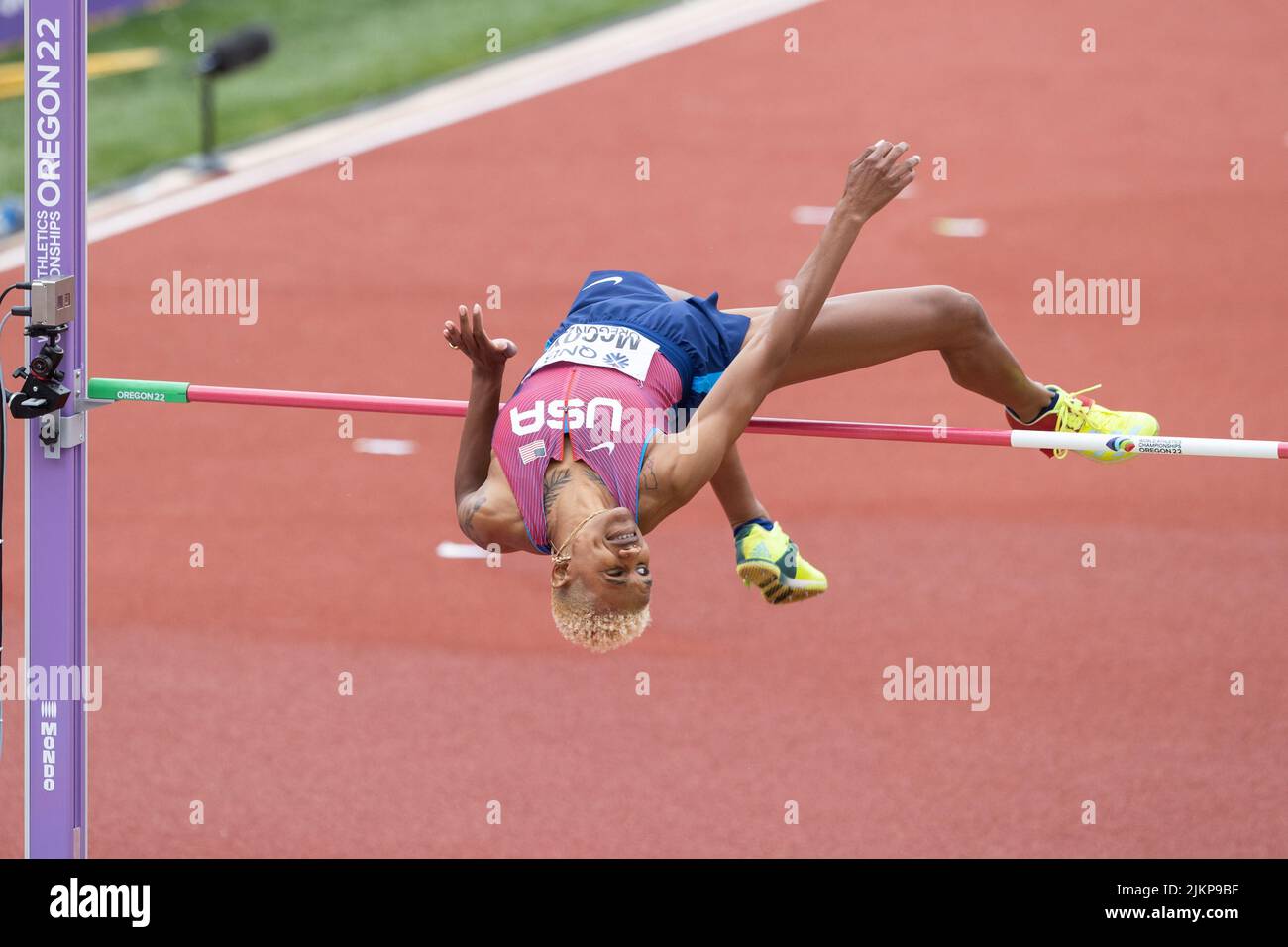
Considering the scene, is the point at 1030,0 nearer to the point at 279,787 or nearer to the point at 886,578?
the point at 886,578

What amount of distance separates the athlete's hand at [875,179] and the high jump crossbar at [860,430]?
21.9 inches

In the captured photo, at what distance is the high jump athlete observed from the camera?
4.04m

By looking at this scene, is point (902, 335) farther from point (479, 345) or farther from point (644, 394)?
point (479, 345)

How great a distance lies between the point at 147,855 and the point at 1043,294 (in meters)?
6.31

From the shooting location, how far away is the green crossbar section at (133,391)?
179 inches

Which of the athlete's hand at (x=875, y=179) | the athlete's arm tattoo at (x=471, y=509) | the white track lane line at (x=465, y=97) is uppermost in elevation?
the white track lane line at (x=465, y=97)

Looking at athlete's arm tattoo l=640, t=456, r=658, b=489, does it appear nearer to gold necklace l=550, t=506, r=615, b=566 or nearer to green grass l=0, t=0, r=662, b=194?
gold necklace l=550, t=506, r=615, b=566

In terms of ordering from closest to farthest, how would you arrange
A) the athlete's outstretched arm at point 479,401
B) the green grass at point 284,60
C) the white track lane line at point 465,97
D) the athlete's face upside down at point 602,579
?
the athlete's face upside down at point 602,579, the athlete's outstretched arm at point 479,401, the white track lane line at point 465,97, the green grass at point 284,60

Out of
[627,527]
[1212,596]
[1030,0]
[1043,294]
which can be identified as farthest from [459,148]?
[627,527]

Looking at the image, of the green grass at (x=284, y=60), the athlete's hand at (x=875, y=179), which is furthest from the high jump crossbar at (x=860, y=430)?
the green grass at (x=284, y=60)

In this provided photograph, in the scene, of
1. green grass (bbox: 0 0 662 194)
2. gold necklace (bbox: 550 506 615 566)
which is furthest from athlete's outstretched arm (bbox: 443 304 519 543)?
green grass (bbox: 0 0 662 194)

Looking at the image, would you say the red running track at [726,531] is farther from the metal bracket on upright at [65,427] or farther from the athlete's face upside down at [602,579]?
the athlete's face upside down at [602,579]

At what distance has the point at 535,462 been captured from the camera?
4180 mm

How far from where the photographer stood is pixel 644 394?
4246mm
